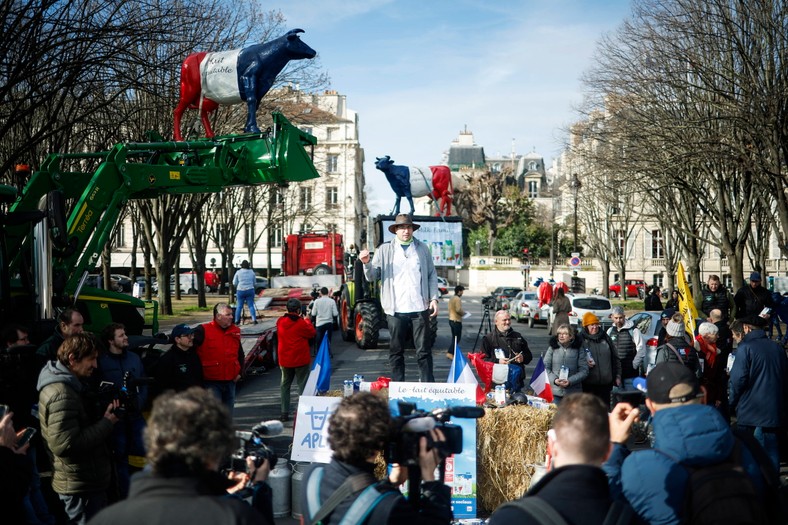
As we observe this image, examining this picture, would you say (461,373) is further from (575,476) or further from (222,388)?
(575,476)

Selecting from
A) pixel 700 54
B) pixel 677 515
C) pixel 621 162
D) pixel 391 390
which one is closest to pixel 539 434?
pixel 391 390

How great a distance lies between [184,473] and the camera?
2.68m

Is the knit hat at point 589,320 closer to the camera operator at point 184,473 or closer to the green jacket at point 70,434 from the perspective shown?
the green jacket at point 70,434

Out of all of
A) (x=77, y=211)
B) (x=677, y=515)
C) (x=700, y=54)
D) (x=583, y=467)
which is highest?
(x=700, y=54)

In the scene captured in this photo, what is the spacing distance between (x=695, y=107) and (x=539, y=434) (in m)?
17.2

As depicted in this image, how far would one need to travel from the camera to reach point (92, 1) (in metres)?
16.8

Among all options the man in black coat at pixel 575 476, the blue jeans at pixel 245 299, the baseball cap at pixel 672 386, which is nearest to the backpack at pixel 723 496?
the baseball cap at pixel 672 386

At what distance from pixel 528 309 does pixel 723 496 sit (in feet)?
91.9

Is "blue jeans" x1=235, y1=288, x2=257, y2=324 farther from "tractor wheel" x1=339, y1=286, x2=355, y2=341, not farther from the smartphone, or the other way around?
the smartphone

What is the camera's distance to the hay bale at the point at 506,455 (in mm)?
6836

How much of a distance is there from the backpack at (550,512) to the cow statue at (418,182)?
676 inches

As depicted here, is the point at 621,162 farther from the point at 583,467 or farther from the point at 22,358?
the point at 583,467

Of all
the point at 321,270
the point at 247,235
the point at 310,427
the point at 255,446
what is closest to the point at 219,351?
the point at 310,427

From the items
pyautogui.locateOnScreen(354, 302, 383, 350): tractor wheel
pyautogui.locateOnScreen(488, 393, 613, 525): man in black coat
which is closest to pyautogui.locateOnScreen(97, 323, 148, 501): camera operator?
pyautogui.locateOnScreen(488, 393, 613, 525): man in black coat
